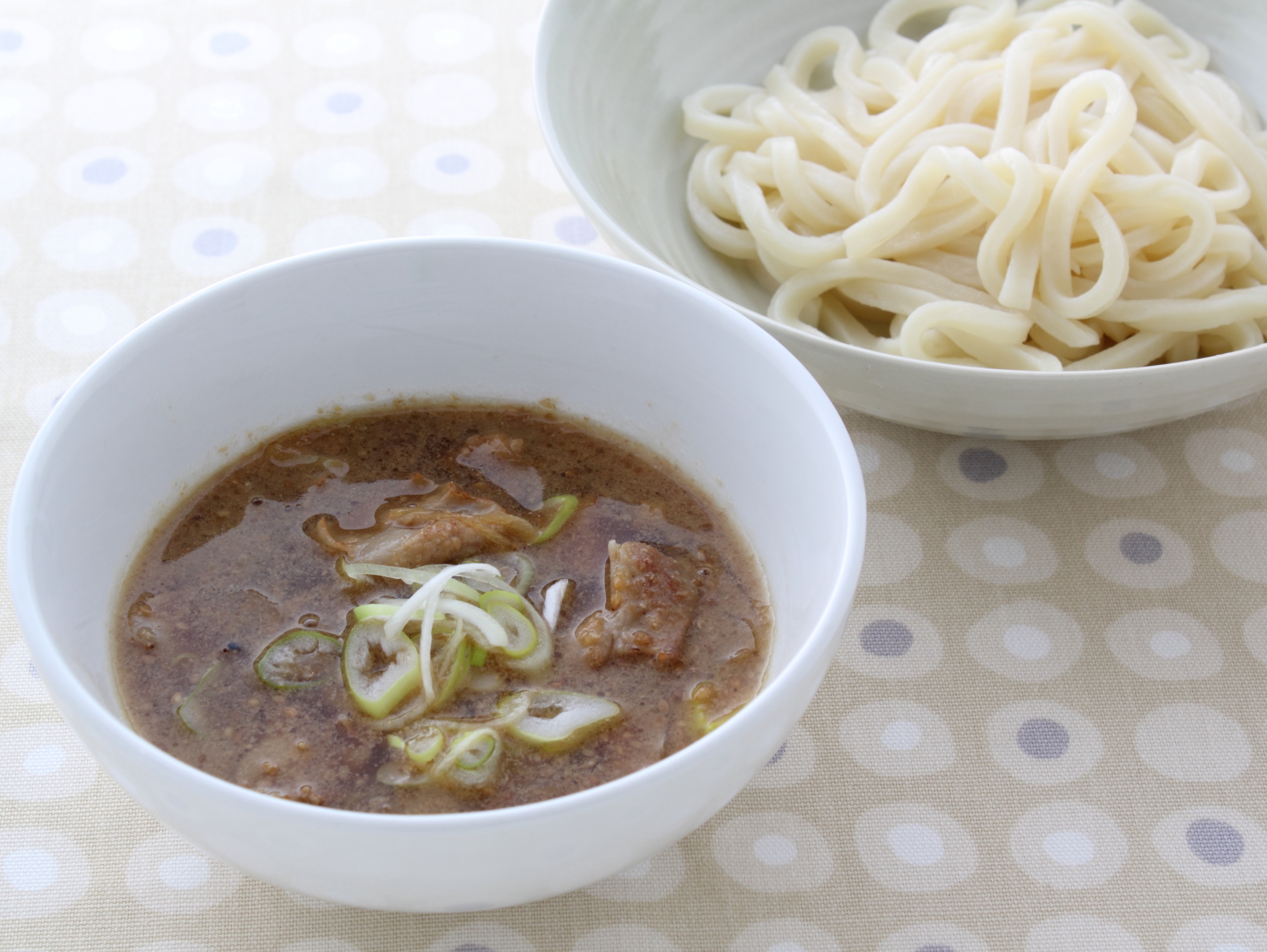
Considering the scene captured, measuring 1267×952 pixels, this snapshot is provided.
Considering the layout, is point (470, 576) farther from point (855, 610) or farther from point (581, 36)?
point (581, 36)

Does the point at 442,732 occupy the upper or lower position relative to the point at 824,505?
lower

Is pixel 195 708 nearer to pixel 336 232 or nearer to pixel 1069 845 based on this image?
pixel 1069 845

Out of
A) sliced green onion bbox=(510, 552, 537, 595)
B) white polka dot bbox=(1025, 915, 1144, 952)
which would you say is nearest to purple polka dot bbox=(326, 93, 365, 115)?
sliced green onion bbox=(510, 552, 537, 595)

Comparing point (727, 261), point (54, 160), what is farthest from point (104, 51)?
point (727, 261)

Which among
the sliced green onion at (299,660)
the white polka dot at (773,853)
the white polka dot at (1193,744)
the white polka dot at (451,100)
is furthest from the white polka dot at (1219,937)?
the white polka dot at (451,100)

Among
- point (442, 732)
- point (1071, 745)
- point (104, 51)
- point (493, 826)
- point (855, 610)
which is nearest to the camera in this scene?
point (493, 826)

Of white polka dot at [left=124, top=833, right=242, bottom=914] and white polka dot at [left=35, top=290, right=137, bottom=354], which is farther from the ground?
white polka dot at [left=35, top=290, right=137, bottom=354]

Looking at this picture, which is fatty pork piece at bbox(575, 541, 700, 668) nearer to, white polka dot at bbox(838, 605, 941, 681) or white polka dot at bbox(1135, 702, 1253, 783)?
white polka dot at bbox(838, 605, 941, 681)

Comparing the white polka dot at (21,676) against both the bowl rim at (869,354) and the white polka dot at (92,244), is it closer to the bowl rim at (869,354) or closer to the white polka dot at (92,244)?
the white polka dot at (92,244)
